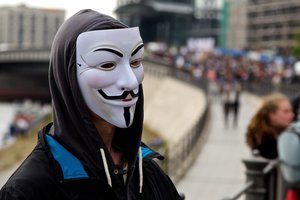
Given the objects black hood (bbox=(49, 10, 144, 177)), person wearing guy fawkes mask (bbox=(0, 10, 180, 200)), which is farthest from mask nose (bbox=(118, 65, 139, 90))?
black hood (bbox=(49, 10, 144, 177))

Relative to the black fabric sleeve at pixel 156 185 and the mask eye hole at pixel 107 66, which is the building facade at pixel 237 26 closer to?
the black fabric sleeve at pixel 156 185

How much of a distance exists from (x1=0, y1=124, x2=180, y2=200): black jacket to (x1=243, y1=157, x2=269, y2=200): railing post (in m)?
4.71

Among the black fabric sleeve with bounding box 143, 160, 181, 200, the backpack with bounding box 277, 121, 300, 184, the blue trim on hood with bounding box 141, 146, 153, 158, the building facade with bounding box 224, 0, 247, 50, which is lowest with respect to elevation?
the building facade with bounding box 224, 0, 247, 50

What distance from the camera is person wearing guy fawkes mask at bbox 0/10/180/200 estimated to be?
2424 mm

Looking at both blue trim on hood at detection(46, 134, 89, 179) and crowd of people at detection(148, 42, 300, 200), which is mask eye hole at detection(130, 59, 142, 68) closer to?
blue trim on hood at detection(46, 134, 89, 179)

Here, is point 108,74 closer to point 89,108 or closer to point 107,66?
point 107,66

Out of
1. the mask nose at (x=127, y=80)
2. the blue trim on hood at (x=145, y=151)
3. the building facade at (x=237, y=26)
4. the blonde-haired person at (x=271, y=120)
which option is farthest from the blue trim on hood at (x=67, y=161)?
the building facade at (x=237, y=26)

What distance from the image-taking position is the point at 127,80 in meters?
2.55

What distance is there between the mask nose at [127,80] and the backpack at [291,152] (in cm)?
311

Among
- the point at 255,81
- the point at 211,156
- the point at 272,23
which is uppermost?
the point at 211,156

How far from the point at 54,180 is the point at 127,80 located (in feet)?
1.45

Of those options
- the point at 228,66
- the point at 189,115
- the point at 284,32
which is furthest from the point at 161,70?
the point at 284,32

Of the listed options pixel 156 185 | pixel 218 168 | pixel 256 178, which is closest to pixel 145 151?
pixel 156 185

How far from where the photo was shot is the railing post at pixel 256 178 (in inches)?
283
